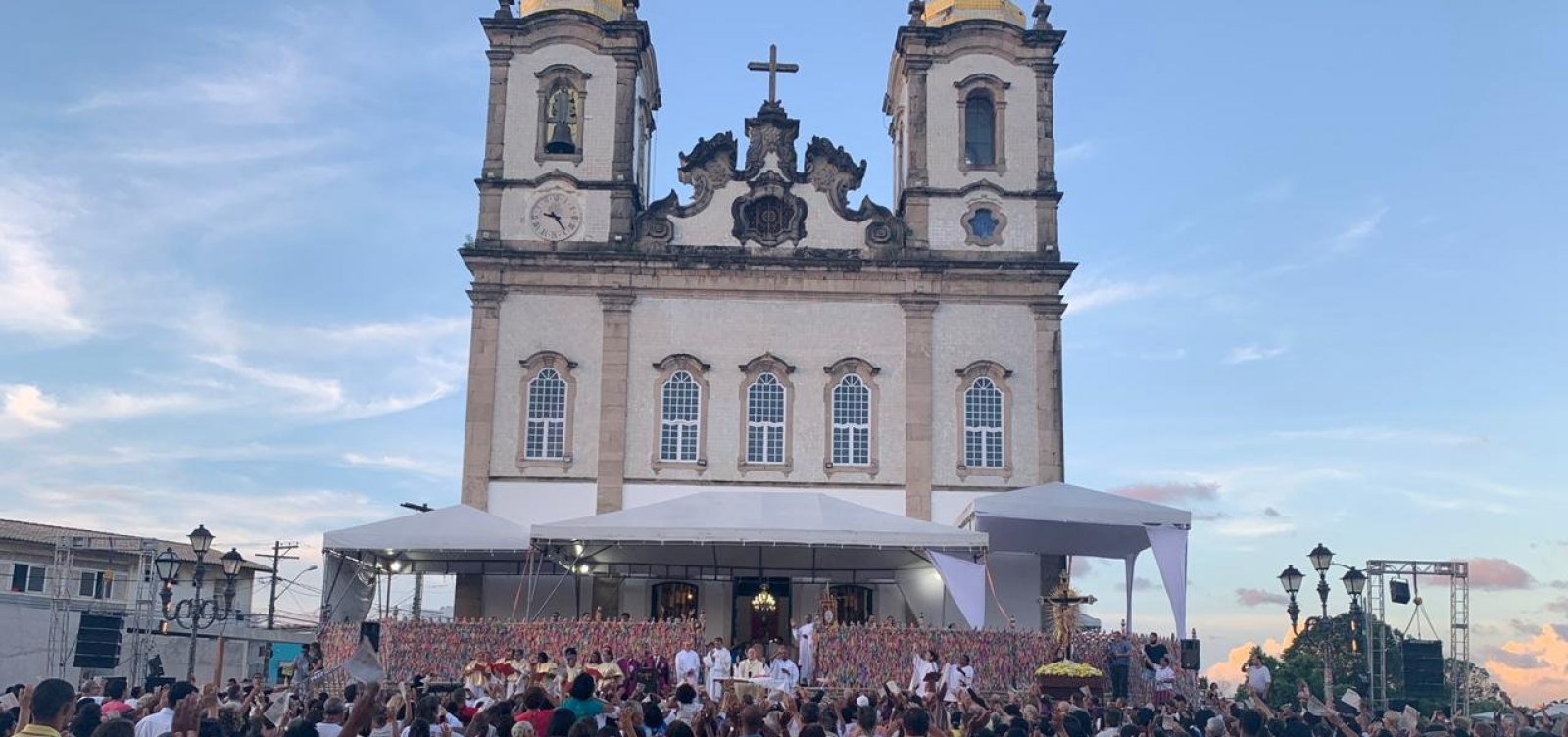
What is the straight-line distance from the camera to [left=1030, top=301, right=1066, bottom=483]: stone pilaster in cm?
3484

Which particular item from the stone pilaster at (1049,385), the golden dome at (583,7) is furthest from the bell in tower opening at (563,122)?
the stone pilaster at (1049,385)

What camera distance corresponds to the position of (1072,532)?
105ft

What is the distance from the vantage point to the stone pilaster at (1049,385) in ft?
114

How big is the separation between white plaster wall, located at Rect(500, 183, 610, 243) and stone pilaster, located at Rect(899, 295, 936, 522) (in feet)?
24.0

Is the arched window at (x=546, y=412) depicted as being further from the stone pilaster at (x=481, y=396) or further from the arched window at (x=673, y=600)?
the arched window at (x=673, y=600)

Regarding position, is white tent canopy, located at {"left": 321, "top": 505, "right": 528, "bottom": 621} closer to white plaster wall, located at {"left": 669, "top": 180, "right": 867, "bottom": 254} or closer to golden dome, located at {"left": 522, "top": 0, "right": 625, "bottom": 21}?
white plaster wall, located at {"left": 669, "top": 180, "right": 867, "bottom": 254}

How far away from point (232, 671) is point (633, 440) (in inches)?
1294

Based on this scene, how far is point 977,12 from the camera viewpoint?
37.9 m

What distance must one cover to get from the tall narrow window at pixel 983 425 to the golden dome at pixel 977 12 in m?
9.20

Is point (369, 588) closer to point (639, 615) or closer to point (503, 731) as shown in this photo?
point (639, 615)

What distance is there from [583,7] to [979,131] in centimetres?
1014

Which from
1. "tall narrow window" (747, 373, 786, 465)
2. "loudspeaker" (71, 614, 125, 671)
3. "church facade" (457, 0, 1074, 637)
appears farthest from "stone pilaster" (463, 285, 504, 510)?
"loudspeaker" (71, 614, 125, 671)

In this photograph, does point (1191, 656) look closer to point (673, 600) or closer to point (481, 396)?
point (673, 600)

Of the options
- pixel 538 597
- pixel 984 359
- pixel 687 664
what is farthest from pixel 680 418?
pixel 687 664
